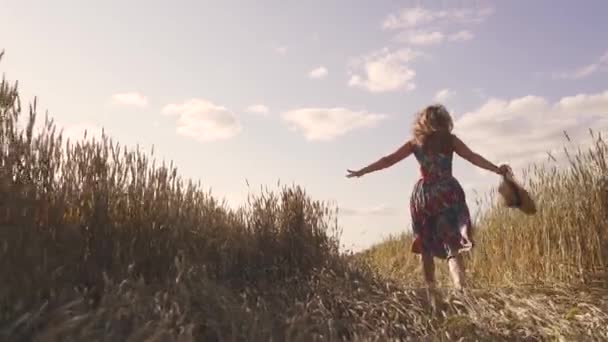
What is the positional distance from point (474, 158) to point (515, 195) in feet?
1.43

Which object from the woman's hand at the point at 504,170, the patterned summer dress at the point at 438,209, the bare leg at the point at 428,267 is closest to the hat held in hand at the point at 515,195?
the woman's hand at the point at 504,170

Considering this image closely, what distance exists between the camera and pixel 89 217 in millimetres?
4797

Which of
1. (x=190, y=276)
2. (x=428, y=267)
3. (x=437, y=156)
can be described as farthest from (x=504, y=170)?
(x=190, y=276)

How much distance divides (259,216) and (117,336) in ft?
10.3

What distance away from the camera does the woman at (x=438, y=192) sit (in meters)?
5.44

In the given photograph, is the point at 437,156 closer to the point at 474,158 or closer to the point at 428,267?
the point at 474,158

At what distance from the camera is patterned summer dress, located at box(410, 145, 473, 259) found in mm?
5418

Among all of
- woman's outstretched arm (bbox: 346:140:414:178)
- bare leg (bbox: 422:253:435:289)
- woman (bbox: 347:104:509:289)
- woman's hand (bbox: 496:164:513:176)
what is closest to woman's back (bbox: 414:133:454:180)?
woman (bbox: 347:104:509:289)

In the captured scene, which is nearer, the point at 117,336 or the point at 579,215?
the point at 117,336

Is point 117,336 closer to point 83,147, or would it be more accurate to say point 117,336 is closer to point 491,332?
point 83,147

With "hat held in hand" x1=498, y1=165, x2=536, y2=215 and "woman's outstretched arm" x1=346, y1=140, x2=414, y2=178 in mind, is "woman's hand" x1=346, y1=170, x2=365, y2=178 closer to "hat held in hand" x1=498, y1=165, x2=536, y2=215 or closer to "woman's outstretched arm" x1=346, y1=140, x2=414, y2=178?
"woman's outstretched arm" x1=346, y1=140, x2=414, y2=178

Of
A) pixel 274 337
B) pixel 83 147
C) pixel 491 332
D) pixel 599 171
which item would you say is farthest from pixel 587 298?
pixel 83 147

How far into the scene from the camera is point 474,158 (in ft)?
18.2

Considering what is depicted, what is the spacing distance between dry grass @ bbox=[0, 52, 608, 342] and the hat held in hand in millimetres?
508
